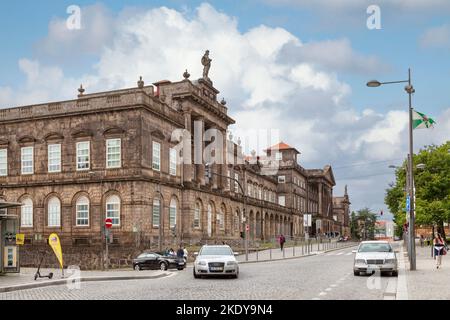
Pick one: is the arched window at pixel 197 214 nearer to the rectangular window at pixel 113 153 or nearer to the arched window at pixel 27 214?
the rectangular window at pixel 113 153

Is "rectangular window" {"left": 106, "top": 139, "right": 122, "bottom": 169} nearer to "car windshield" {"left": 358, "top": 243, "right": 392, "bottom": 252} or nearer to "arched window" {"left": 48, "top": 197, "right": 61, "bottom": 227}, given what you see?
"arched window" {"left": 48, "top": 197, "right": 61, "bottom": 227}

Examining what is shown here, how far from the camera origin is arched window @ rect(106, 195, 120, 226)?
47.7 m

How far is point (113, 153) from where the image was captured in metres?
48.8

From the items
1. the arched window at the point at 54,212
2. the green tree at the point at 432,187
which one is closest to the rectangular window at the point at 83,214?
the arched window at the point at 54,212

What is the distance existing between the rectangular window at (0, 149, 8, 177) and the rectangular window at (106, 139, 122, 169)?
10675mm

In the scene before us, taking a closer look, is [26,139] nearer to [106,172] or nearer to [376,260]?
[106,172]

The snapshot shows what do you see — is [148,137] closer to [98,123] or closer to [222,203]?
[98,123]

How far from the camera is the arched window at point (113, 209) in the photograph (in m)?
47.7

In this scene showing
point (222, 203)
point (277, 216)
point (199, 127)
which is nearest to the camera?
point (199, 127)

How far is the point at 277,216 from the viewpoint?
107m

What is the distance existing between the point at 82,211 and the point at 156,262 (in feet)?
50.2

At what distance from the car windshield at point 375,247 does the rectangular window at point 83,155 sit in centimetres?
2827
